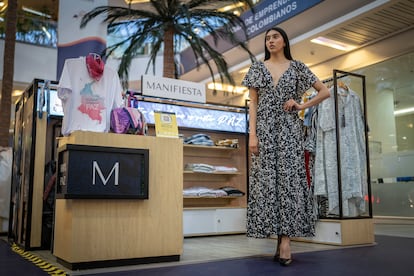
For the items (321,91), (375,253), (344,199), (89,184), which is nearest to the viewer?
(89,184)

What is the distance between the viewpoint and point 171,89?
510 centimetres

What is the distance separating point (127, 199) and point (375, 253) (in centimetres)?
205

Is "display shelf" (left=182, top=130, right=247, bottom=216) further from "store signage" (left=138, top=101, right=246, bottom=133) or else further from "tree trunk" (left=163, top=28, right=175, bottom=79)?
"tree trunk" (left=163, top=28, right=175, bottom=79)

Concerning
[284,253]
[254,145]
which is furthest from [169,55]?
[284,253]

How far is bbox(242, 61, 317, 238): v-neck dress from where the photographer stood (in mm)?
2797

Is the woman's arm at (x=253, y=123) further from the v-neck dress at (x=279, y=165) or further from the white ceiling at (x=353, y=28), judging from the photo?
the white ceiling at (x=353, y=28)

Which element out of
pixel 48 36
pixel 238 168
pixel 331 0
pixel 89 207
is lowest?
pixel 89 207

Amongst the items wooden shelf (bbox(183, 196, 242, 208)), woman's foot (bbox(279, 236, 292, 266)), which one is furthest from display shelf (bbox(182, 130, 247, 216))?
woman's foot (bbox(279, 236, 292, 266))

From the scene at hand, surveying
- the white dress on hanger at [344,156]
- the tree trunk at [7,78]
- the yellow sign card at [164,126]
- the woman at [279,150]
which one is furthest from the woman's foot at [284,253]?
the tree trunk at [7,78]

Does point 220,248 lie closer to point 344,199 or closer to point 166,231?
point 166,231

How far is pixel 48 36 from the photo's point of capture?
11.4m

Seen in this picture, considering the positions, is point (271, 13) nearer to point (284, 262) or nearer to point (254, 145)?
point (254, 145)

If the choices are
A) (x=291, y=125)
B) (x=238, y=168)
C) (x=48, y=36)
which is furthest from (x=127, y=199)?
(x=48, y=36)

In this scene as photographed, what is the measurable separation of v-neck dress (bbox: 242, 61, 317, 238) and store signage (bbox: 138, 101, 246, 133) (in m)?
2.29
